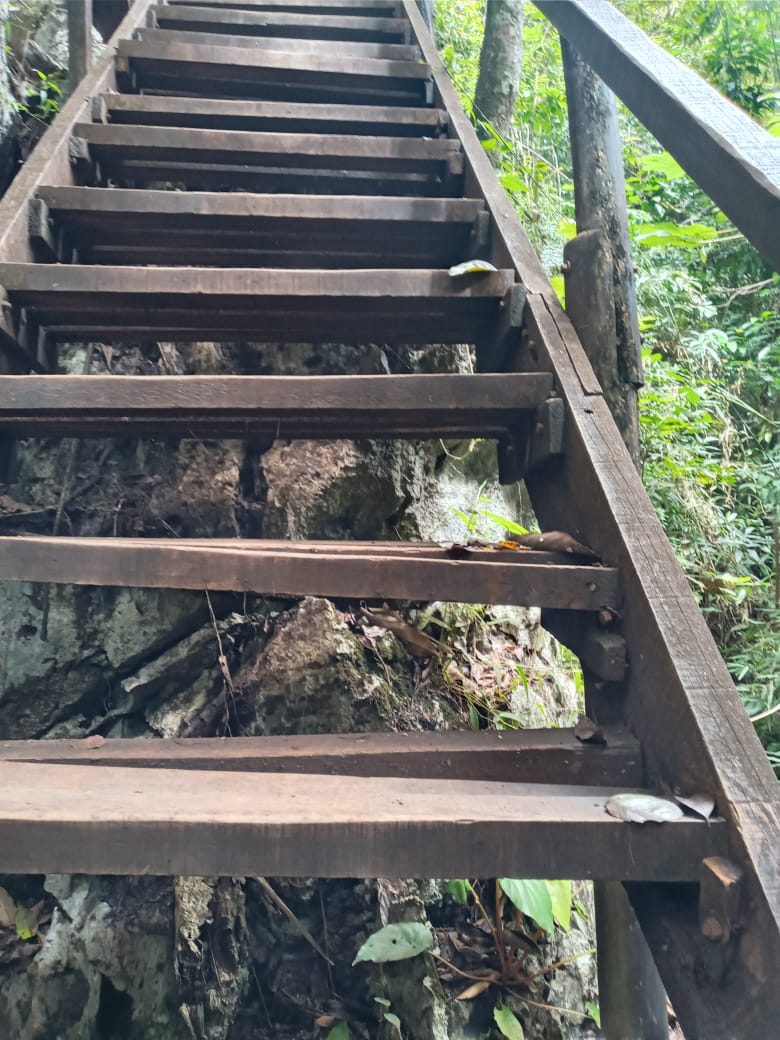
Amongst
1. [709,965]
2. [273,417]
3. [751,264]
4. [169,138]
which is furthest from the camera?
[751,264]

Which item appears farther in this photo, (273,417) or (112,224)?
(112,224)

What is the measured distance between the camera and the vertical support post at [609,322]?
1.53 meters

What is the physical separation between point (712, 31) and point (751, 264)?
7.10ft

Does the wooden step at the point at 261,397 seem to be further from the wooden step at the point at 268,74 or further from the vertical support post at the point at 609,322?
the wooden step at the point at 268,74

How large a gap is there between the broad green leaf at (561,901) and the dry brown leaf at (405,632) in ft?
2.52

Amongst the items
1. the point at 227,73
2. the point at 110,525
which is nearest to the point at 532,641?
the point at 110,525

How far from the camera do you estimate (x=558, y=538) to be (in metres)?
1.52

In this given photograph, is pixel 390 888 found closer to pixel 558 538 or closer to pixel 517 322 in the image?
pixel 558 538

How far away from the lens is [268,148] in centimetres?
250

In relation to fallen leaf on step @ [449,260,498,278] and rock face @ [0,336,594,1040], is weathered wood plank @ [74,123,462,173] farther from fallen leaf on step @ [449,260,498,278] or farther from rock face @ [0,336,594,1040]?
fallen leaf on step @ [449,260,498,278]

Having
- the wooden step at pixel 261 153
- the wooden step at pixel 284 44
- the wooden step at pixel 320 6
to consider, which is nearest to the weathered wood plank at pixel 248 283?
the wooden step at pixel 261 153

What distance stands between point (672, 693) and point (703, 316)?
4.71 metres

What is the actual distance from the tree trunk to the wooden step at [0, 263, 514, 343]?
8.98 ft

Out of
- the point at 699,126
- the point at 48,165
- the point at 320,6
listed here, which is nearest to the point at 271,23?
the point at 320,6
